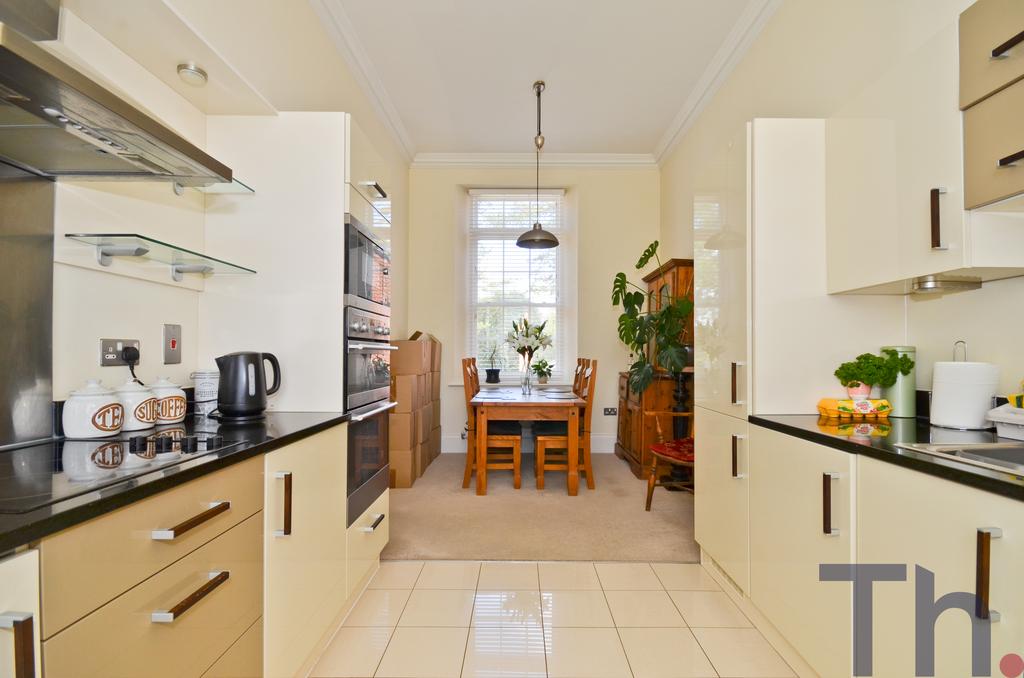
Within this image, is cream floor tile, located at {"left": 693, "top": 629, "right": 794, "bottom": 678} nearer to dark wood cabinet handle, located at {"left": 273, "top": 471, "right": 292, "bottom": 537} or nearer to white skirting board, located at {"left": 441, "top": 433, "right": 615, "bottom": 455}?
dark wood cabinet handle, located at {"left": 273, "top": 471, "right": 292, "bottom": 537}

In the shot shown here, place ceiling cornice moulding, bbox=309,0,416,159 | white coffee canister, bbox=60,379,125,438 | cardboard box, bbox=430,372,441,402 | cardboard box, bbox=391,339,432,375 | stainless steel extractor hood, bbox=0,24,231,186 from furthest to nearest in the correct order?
1. cardboard box, bbox=430,372,441,402
2. cardboard box, bbox=391,339,432,375
3. ceiling cornice moulding, bbox=309,0,416,159
4. white coffee canister, bbox=60,379,125,438
5. stainless steel extractor hood, bbox=0,24,231,186

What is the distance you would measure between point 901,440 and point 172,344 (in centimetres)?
239

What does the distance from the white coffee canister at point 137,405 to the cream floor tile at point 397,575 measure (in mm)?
1289

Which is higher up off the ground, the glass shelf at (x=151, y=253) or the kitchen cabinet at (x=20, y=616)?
the glass shelf at (x=151, y=253)

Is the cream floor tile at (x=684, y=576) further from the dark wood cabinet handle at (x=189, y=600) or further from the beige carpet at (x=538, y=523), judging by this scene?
the dark wood cabinet handle at (x=189, y=600)

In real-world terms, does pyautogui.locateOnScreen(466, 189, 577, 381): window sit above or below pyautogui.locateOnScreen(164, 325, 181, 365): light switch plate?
above

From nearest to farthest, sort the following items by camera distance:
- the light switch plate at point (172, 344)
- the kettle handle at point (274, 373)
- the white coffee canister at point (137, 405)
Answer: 1. the white coffee canister at point (137, 405)
2. the light switch plate at point (172, 344)
3. the kettle handle at point (274, 373)

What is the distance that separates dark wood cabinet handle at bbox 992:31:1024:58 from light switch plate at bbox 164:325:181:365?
8.58 feet

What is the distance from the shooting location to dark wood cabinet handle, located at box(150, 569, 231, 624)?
86cm

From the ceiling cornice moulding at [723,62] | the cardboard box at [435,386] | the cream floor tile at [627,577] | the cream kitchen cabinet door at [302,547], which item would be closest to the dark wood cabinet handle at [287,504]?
the cream kitchen cabinet door at [302,547]

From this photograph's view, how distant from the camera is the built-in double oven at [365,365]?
6.23 feet

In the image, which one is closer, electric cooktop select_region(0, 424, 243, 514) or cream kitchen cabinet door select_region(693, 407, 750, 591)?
electric cooktop select_region(0, 424, 243, 514)

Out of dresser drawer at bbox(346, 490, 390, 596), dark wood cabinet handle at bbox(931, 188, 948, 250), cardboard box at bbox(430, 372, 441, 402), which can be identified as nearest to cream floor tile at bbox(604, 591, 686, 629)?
dresser drawer at bbox(346, 490, 390, 596)

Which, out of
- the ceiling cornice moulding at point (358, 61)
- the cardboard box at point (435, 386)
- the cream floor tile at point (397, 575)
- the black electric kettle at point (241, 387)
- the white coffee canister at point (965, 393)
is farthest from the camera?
the cardboard box at point (435, 386)
